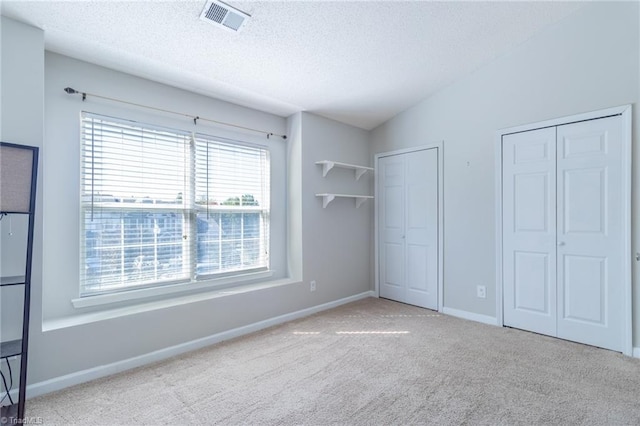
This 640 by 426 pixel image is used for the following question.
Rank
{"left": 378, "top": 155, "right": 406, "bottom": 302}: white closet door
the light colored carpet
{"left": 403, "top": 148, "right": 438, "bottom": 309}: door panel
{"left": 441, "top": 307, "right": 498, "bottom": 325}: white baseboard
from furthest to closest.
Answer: {"left": 378, "top": 155, "right": 406, "bottom": 302}: white closet door, {"left": 403, "top": 148, "right": 438, "bottom": 309}: door panel, {"left": 441, "top": 307, "right": 498, "bottom": 325}: white baseboard, the light colored carpet

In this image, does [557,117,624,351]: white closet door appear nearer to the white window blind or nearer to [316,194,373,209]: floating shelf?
[316,194,373,209]: floating shelf

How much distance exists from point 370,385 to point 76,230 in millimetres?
2455

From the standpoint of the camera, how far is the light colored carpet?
1925 mm

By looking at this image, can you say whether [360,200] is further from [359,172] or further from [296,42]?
[296,42]

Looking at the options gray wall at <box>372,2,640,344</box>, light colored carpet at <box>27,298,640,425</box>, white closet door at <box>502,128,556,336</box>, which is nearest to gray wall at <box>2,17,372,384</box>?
light colored carpet at <box>27,298,640,425</box>

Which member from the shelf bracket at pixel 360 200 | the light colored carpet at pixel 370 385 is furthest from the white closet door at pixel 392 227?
the light colored carpet at pixel 370 385

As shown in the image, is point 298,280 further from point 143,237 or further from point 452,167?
point 452,167

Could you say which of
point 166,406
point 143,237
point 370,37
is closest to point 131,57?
point 143,237

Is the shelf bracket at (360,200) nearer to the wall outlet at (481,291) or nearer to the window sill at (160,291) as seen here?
the window sill at (160,291)

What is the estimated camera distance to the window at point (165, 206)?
2611 millimetres

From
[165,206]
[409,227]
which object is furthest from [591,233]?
[165,206]

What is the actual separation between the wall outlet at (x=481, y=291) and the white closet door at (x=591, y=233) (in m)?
0.66

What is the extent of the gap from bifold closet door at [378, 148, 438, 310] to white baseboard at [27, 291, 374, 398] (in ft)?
4.21

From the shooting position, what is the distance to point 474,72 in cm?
358
